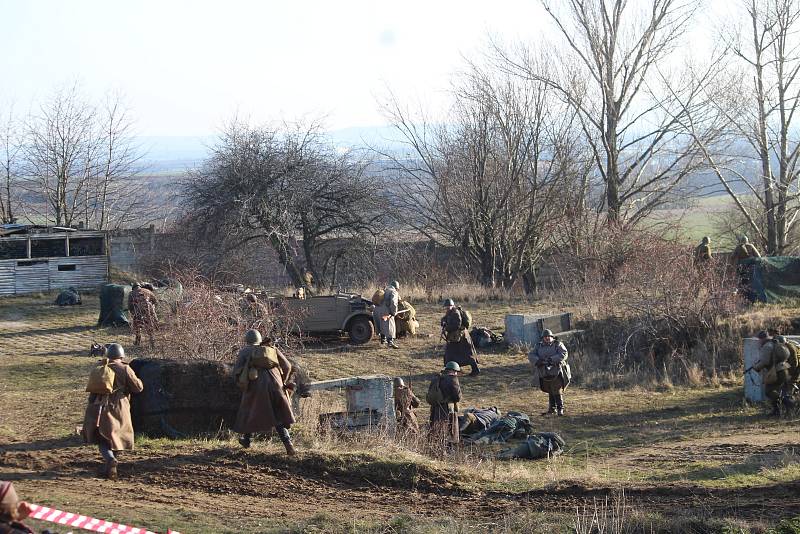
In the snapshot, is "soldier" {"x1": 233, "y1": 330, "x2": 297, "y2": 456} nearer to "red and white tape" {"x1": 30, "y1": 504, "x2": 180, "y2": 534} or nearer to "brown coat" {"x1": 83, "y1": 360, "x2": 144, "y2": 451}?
"brown coat" {"x1": 83, "y1": 360, "x2": 144, "y2": 451}

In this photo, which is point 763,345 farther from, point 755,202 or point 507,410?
point 755,202

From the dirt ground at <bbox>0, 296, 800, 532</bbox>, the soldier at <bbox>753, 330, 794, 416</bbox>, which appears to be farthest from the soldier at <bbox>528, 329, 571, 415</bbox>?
the soldier at <bbox>753, 330, 794, 416</bbox>

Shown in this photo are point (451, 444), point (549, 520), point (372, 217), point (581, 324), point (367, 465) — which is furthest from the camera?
point (372, 217)

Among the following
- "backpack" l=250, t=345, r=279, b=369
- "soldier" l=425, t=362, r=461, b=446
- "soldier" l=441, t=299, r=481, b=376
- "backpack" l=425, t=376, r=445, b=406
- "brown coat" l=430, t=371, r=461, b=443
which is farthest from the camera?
"soldier" l=441, t=299, r=481, b=376

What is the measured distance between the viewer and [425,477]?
36.3 ft

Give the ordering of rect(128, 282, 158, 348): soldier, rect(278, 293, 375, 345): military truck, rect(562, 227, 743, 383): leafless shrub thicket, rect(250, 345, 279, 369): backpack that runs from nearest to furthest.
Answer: rect(250, 345, 279, 369): backpack
rect(128, 282, 158, 348): soldier
rect(562, 227, 743, 383): leafless shrub thicket
rect(278, 293, 375, 345): military truck

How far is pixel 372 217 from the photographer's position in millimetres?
33344

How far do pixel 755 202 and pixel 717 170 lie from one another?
14021mm

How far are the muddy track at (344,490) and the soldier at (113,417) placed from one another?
0.33 metres

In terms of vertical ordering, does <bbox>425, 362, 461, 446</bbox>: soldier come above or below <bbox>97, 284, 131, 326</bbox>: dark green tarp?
below

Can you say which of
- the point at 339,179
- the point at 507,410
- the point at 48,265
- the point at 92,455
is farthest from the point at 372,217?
the point at 92,455

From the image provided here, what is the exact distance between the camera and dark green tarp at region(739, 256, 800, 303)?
23797 millimetres

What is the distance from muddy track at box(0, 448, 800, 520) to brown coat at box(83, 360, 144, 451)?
441 millimetres

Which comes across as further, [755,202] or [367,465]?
[755,202]
